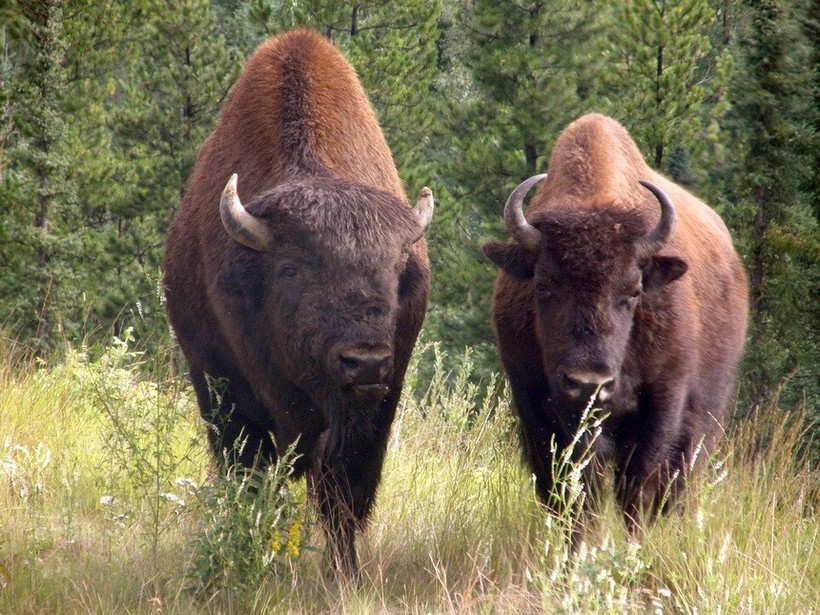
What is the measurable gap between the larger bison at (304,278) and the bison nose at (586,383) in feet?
2.73

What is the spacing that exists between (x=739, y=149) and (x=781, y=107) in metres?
2.09

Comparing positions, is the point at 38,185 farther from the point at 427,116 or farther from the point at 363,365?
the point at 363,365

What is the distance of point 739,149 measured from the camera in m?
16.7

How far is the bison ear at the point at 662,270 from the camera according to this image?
233 inches

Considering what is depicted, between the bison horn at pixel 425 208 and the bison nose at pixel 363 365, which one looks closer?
the bison nose at pixel 363 365

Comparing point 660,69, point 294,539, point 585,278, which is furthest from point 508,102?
point 294,539

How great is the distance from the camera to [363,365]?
4898 millimetres

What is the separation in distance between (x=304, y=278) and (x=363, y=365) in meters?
0.65

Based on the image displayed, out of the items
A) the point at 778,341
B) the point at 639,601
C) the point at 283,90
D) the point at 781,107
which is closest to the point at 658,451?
the point at 639,601

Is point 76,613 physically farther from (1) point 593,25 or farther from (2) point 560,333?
(1) point 593,25

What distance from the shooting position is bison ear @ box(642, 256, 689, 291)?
5910 millimetres

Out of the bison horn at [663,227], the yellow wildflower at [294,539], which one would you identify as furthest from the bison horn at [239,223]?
the bison horn at [663,227]

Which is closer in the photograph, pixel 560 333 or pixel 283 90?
pixel 560 333

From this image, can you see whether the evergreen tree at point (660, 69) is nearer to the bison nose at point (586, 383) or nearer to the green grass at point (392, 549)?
the green grass at point (392, 549)
